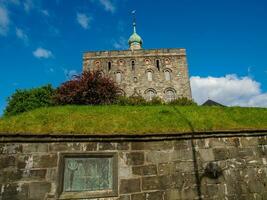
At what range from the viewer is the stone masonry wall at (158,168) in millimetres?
5680

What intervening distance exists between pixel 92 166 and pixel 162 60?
119 ft

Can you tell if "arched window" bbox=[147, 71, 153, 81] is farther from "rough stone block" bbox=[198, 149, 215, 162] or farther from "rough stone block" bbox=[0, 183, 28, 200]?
"rough stone block" bbox=[0, 183, 28, 200]

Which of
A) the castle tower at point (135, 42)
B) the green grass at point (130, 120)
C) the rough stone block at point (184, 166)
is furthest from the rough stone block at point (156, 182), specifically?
the castle tower at point (135, 42)

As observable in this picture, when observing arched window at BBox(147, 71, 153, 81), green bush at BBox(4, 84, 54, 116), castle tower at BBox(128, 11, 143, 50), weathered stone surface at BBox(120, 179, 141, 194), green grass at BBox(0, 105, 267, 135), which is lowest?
weathered stone surface at BBox(120, 179, 141, 194)

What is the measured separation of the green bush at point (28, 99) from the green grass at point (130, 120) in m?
17.1

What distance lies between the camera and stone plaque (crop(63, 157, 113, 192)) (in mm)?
6016

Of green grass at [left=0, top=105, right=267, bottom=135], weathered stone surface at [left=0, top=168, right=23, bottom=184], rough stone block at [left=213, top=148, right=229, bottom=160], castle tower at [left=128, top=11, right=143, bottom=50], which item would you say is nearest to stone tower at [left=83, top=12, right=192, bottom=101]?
castle tower at [left=128, top=11, right=143, bottom=50]

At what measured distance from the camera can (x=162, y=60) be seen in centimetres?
4066

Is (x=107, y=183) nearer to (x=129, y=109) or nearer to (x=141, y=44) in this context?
(x=129, y=109)

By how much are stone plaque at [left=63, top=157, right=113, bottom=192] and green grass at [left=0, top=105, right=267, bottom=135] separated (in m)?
0.80

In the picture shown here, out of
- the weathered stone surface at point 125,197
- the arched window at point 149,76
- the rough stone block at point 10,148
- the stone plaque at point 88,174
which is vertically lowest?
the weathered stone surface at point 125,197

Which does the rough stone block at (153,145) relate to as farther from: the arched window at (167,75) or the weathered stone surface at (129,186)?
the arched window at (167,75)

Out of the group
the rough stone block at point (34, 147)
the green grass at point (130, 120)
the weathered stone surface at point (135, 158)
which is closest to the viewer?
the rough stone block at point (34, 147)

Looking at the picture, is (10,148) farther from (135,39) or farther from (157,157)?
(135,39)
